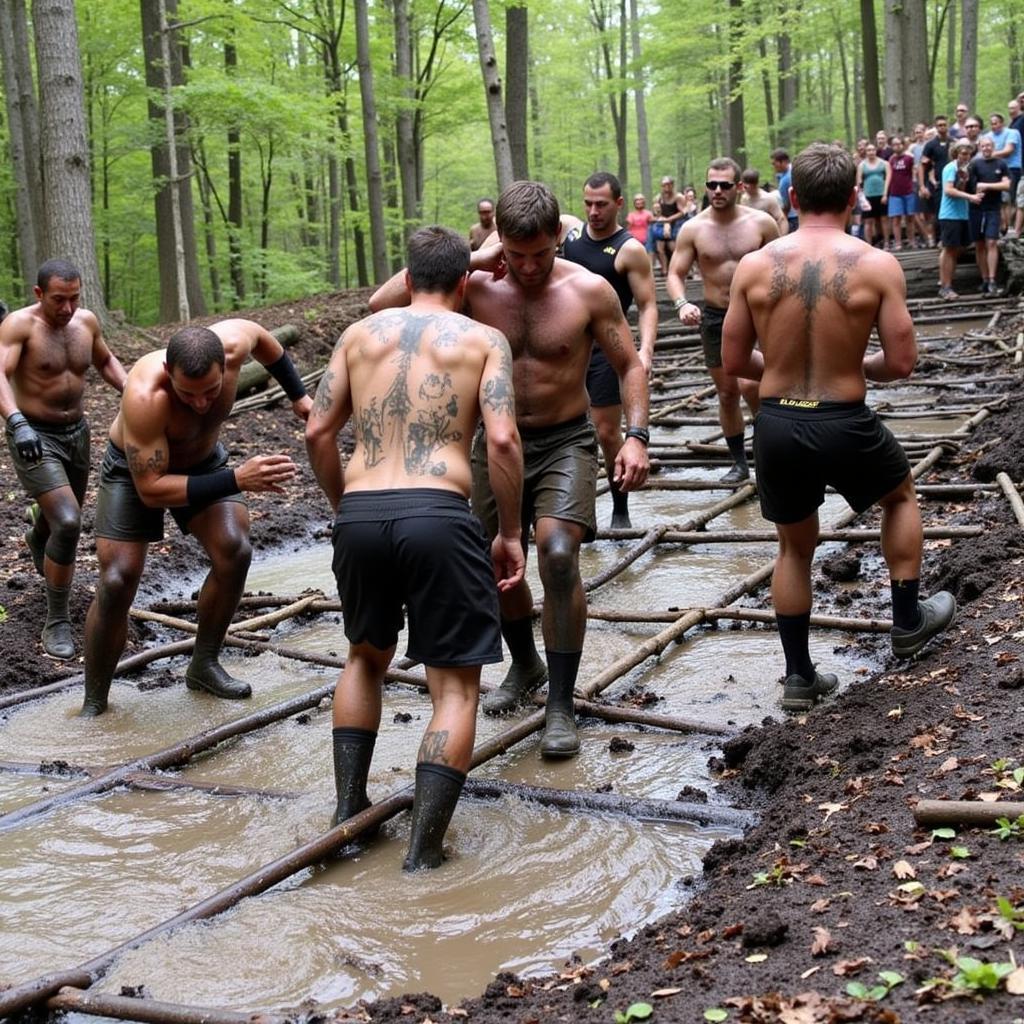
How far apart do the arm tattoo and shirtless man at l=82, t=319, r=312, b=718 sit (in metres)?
1.70

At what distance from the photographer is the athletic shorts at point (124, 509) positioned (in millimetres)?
5719

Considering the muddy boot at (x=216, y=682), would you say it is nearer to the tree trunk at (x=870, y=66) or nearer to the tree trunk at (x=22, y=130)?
the tree trunk at (x=22, y=130)

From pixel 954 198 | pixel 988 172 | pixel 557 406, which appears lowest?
pixel 557 406

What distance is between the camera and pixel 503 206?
470 cm

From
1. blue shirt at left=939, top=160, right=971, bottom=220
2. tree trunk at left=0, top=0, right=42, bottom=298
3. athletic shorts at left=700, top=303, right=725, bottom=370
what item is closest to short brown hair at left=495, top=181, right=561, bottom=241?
athletic shorts at left=700, top=303, right=725, bottom=370

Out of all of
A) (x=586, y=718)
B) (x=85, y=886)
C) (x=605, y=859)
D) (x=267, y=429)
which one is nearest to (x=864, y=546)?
(x=586, y=718)

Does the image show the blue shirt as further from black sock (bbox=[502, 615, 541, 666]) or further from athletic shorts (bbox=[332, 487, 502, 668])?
athletic shorts (bbox=[332, 487, 502, 668])

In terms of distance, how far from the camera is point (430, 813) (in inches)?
148

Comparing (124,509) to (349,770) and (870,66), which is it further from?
(870,66)

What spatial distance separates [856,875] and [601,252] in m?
5.23

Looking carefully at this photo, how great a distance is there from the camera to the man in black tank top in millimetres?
7133

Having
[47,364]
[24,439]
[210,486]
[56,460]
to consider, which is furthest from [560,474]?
[47,364]

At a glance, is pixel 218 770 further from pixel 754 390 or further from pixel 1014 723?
pixel 754 390

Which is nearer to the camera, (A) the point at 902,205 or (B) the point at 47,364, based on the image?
(B) the point at 47,364
